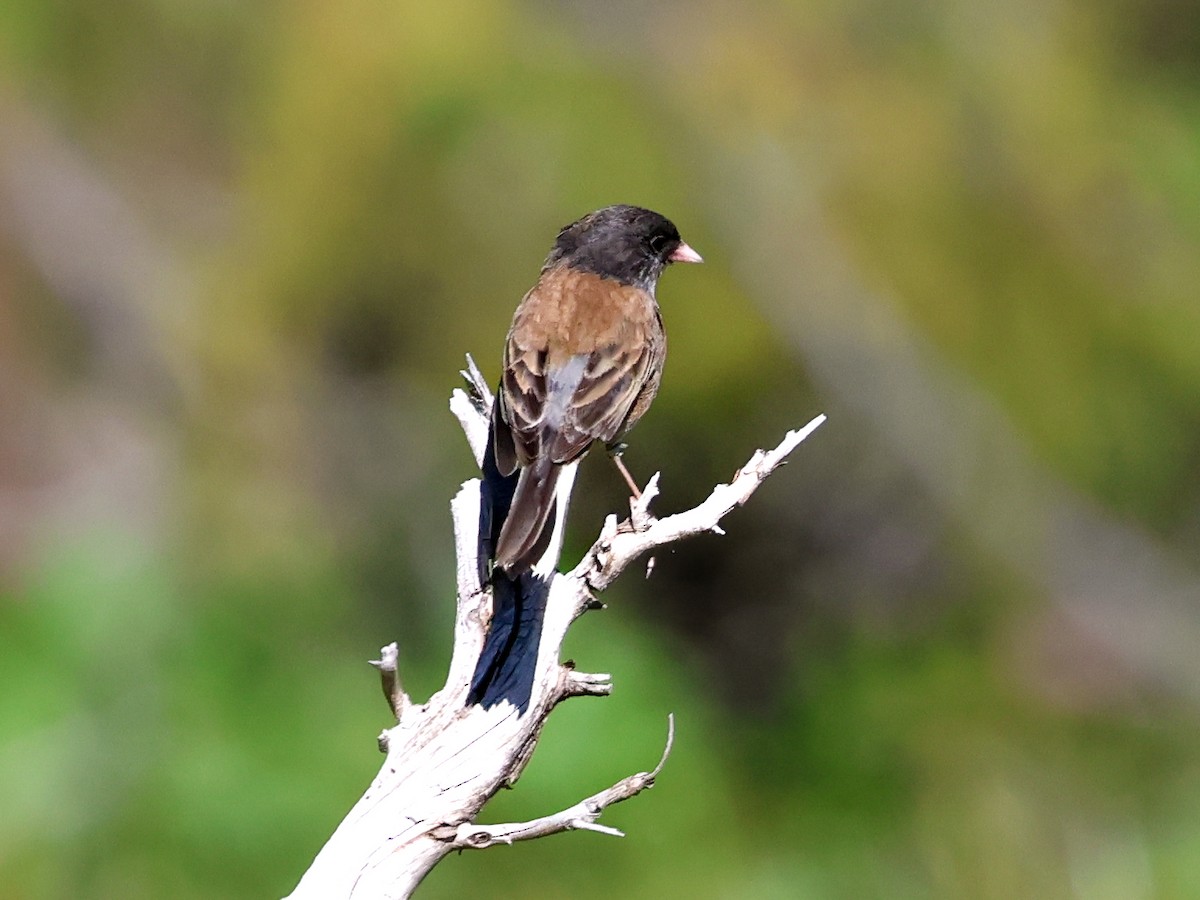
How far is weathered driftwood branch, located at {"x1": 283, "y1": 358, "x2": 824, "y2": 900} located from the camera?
10.3ft

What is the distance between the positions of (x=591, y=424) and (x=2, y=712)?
12.8ft

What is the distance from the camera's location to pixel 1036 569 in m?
8.81

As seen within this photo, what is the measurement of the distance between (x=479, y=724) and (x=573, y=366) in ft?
4.78

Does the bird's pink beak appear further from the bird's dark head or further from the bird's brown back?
the bird's brown back

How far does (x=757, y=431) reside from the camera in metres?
7.86

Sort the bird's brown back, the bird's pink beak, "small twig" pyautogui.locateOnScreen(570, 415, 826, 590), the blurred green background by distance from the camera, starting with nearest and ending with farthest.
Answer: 1. "small twig" pyautogui.locateOnScreen(570, 415, 826, 590)
2. the bird's brown back
3. the bird's pink beak
4. the blurred green background

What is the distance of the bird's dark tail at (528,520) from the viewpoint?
3506 mm

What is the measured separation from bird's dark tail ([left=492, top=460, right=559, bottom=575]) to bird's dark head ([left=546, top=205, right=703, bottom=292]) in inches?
51.2

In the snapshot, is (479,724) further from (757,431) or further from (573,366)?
(757,431)

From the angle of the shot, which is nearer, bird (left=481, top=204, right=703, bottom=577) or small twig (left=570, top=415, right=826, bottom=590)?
small twig (left=570, top=415, right=826, bottom=590)

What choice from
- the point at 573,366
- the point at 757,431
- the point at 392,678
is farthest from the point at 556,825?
the point at 757,431

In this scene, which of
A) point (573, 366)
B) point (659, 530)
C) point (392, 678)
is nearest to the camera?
point (392, 678)

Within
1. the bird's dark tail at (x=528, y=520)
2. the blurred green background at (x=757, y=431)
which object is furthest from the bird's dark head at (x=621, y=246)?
the blurred green background at (x=757, y=431)

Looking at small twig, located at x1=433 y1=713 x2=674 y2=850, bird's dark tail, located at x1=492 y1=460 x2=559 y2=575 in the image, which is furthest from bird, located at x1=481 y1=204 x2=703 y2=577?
small twig, located at x1=433 y1=713 x2=674 y2=850
